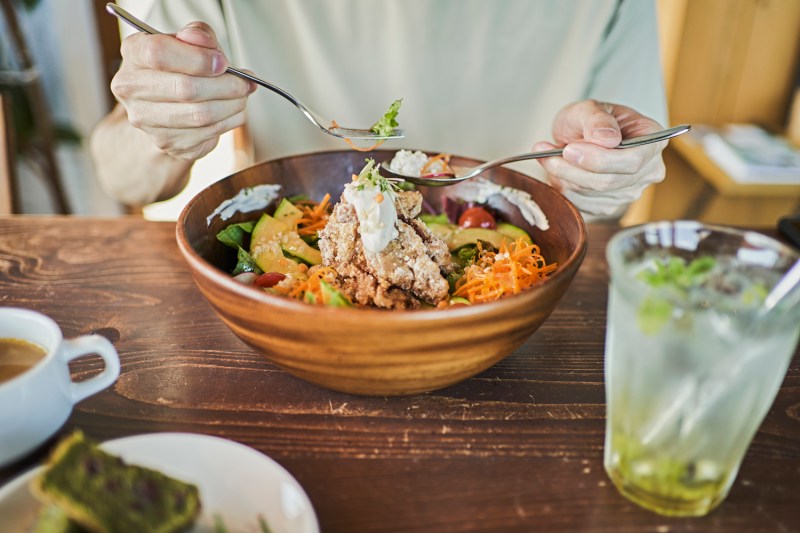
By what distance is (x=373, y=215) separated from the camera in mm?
1196

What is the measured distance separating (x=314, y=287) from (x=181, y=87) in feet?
1.82

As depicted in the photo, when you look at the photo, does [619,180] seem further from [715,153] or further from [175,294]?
[715,153]

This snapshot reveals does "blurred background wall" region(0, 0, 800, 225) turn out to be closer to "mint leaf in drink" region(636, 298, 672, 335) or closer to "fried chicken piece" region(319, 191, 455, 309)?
"fried chicken piece" region(319, 191, 455, 309)

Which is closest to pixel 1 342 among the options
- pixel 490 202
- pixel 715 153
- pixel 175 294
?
pixel 175 294

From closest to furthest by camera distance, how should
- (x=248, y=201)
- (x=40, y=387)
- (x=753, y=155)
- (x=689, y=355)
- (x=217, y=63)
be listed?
1. (x=689, y=355)
2. (x=40, y=387)
3. (x=217, y=63)
4. (x=248, y=201)
5. (x=753, y=155)

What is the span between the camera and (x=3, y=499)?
0.79 m

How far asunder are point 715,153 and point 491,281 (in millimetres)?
2983

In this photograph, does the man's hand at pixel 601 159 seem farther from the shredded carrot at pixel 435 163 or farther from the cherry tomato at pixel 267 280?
the cherry tomato at pixel 267 280

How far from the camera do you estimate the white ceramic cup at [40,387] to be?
89 cm

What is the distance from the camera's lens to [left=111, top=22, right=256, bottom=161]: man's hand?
1312 mm

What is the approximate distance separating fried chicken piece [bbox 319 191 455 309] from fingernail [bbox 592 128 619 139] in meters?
0.45

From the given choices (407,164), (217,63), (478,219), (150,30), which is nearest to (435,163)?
(407,164)

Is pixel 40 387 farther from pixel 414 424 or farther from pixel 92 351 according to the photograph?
pixel 414 424

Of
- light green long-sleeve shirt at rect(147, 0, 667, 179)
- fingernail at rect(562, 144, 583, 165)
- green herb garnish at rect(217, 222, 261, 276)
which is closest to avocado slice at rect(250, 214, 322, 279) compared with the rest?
green herb garnish at rect(217, 222, 261, 276)
